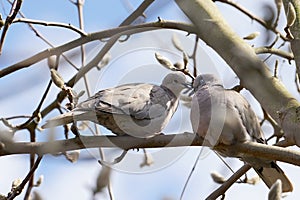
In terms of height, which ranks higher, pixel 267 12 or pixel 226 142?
pixel 267 12

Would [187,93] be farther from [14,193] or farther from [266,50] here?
[14,193]

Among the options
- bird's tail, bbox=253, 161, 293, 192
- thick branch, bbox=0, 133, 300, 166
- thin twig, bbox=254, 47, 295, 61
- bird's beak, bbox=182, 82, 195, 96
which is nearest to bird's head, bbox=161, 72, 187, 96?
bird's beak, bbox=182, 82, 195, 96

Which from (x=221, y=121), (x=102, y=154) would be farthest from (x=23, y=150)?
(x=221, y=121)

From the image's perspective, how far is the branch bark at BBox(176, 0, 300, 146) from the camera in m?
3.00

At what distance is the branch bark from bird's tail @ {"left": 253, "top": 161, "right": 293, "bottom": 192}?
325 mm

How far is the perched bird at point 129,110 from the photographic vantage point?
321 cm

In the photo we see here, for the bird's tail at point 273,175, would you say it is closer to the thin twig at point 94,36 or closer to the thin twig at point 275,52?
the thin twig at point 275,52

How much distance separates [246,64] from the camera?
3.37m

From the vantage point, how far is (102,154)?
10.6 feet

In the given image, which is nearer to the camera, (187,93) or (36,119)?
(36,119)

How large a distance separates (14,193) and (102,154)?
0.69 metres

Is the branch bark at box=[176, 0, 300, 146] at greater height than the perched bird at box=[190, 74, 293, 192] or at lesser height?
greater

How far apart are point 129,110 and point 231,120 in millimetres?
581

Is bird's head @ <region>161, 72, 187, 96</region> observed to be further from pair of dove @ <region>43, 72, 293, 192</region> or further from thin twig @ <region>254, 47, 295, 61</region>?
thin twig @ <region>254, 47, 295, 61</region>
